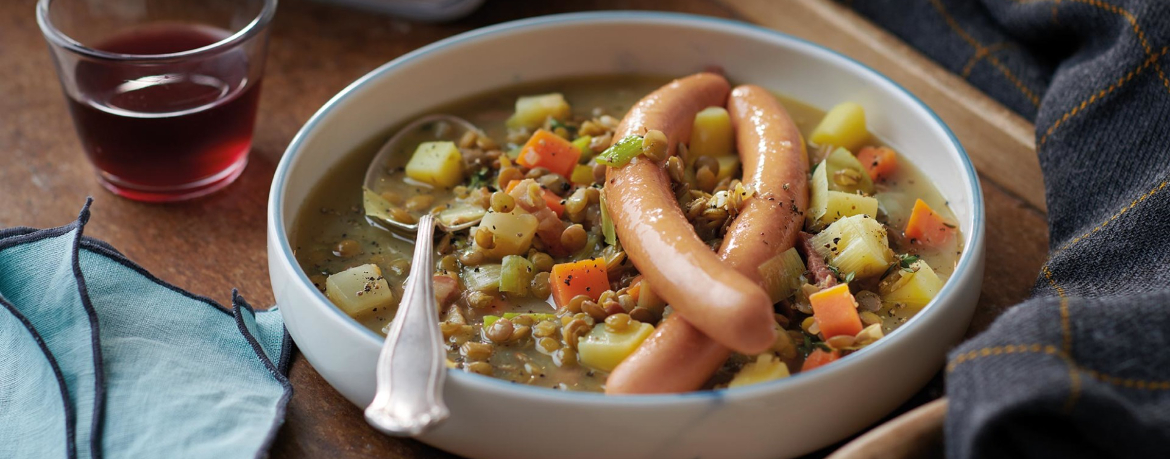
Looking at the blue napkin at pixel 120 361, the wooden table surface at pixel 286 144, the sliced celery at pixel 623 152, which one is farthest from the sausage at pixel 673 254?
the blue napkin at pixel 120 361

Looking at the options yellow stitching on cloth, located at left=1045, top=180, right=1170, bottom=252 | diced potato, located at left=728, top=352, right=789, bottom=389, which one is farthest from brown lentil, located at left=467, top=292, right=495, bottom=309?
yellow stitching on cloth, located at left=1045, top=180, right=1170, bottom=252

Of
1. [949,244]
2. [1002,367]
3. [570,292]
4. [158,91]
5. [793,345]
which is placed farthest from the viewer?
[158,91]

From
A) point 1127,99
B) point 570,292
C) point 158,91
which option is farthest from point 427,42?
point 1127,99

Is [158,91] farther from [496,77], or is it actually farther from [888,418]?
[888,418]

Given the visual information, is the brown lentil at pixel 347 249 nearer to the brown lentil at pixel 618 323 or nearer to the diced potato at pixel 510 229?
the diced potato at pixel 510 229

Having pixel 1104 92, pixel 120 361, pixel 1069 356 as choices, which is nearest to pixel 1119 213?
pixel 1104 92

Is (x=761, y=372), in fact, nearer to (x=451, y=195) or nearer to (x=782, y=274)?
(x=782, y=274)
